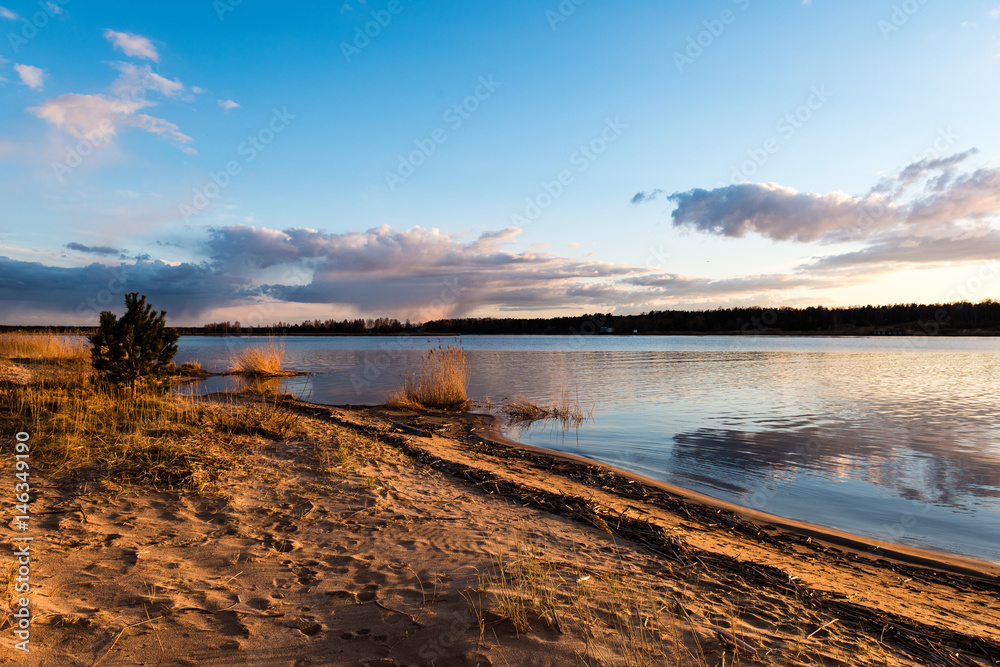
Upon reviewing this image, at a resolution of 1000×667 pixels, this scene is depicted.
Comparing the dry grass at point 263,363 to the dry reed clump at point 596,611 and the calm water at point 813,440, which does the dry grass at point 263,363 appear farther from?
the dry reed clump at point 596,611

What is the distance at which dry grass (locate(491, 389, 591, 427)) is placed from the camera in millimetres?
13047

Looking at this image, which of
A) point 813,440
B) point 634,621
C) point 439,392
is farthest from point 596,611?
point 439,392

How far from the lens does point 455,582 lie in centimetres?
358

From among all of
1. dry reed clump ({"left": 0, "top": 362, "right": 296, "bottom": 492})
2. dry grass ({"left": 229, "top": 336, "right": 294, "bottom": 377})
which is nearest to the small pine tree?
dry reed clump ({"left": 0, "top": 362, "right": 296, "bottom": 492})

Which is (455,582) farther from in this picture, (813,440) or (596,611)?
(813,440)

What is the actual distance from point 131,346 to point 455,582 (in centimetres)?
1002

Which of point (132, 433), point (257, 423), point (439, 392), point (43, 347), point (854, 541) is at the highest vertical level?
point (43, 347)

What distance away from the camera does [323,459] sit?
682 centimetres

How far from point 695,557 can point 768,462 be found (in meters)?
5.39

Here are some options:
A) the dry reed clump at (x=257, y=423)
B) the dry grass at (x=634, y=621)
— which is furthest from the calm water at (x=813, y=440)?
the dry reed clump at (x=257, y=423)

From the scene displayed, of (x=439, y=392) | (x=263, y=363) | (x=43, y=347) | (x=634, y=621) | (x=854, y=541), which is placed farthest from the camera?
(x=263, y=363)

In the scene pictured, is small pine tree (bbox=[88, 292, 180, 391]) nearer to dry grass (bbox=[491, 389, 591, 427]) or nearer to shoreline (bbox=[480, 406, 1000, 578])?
dry grass (bbox=[491, 389, 591, 427])

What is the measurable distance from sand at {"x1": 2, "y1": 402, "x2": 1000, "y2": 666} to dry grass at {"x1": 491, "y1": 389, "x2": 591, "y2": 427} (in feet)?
21.2

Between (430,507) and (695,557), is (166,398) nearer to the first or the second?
(430,507)
